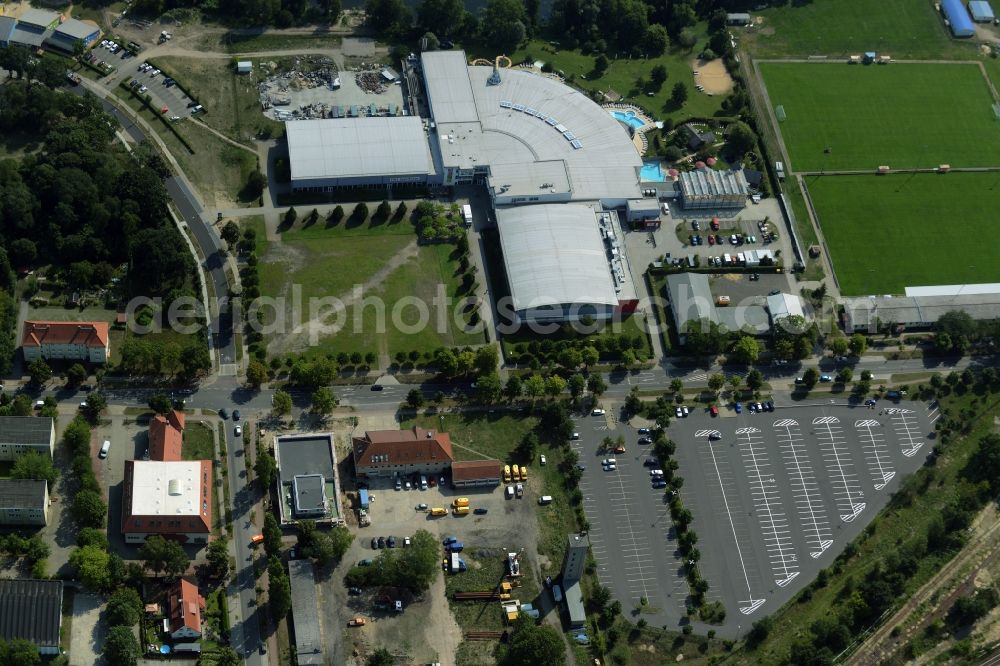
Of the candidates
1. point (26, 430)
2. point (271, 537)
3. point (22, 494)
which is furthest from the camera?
point (26, 430)

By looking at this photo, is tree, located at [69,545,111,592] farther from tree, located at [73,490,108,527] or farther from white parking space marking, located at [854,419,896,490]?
white parking space marking, located at [854,419,896,490]

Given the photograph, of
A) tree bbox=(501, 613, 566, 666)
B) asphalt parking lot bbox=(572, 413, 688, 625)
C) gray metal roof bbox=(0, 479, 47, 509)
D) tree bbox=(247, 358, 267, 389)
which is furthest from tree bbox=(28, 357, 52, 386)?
asphalt parking lot bbox=(572, 413, 688, 625)

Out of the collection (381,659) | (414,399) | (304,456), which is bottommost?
(381,659)

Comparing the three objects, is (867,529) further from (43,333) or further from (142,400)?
(43,333)

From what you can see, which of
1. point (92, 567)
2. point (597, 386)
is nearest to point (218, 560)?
point (92, 567)

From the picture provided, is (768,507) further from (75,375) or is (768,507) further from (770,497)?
(75,375)

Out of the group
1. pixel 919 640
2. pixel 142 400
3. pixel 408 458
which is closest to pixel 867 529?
pixel 919 640
